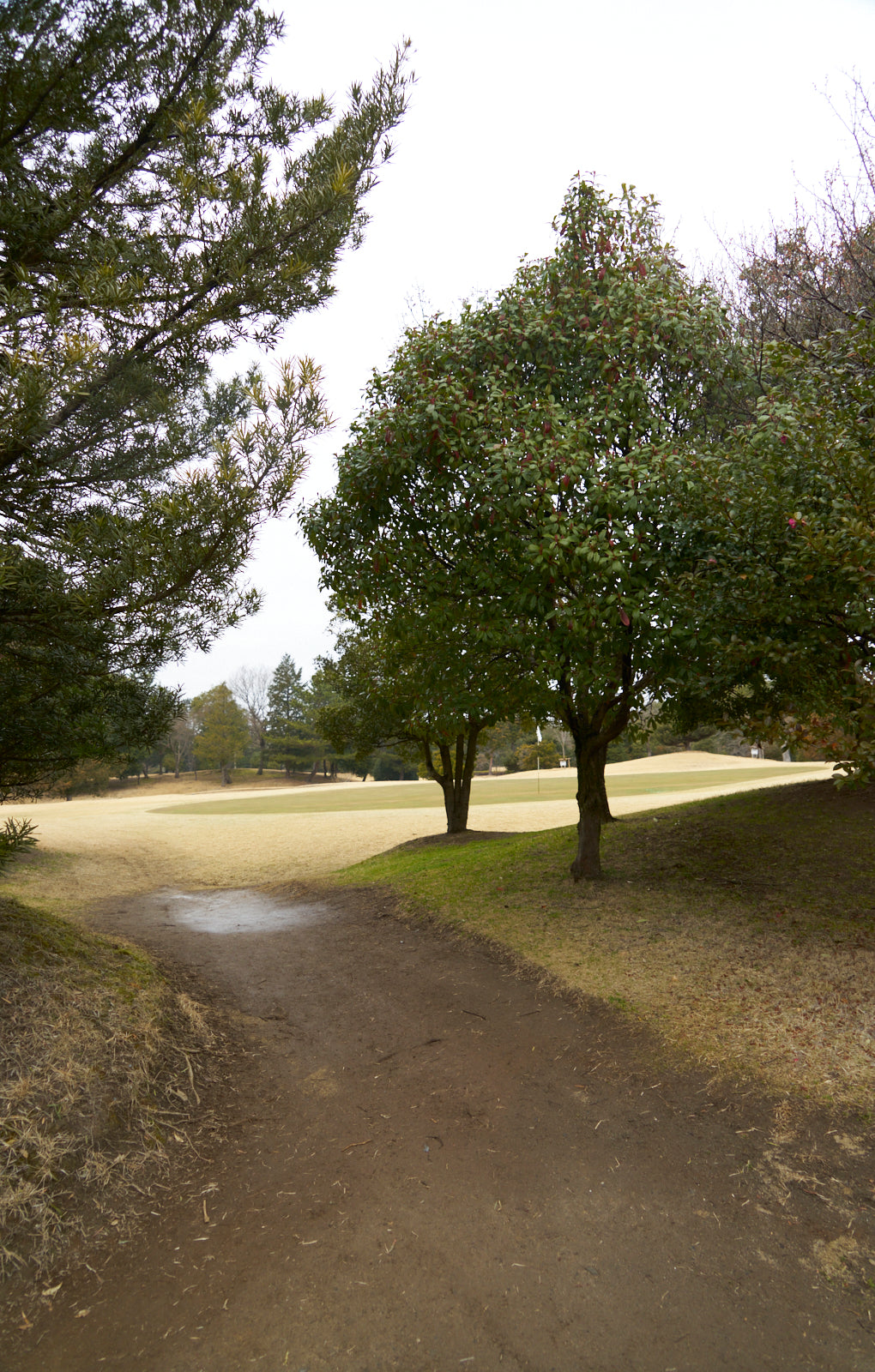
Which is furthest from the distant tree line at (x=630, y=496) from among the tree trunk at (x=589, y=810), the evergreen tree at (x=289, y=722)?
the evergreen tree at (x=289, y=722)

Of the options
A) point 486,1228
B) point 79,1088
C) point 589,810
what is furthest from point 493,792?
point 486,1228

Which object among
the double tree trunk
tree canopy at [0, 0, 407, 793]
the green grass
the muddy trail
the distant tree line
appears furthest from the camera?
the green grass

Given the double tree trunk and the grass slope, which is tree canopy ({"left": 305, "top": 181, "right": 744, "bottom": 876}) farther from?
the double tree trunk

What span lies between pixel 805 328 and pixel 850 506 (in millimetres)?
5079

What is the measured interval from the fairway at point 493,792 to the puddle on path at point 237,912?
1666cm

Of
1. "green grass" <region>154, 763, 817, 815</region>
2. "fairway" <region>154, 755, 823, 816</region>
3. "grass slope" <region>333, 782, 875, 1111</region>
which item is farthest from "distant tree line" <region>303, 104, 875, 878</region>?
"green grass" <region>154, 763, 817, 815</region>

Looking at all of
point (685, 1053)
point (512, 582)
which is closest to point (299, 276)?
point (512, 582)

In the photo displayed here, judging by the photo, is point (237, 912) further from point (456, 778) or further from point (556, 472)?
point (556, 472)

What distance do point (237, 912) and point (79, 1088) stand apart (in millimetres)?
8760

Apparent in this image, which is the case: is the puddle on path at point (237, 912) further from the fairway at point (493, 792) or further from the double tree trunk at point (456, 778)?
the fairway at point (493, 792)

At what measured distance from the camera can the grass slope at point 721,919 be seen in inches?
228

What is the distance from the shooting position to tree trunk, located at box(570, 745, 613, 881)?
35.6 ft

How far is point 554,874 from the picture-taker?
11.6 metres

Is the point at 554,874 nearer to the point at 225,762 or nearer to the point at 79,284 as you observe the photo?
the point at 79,284
